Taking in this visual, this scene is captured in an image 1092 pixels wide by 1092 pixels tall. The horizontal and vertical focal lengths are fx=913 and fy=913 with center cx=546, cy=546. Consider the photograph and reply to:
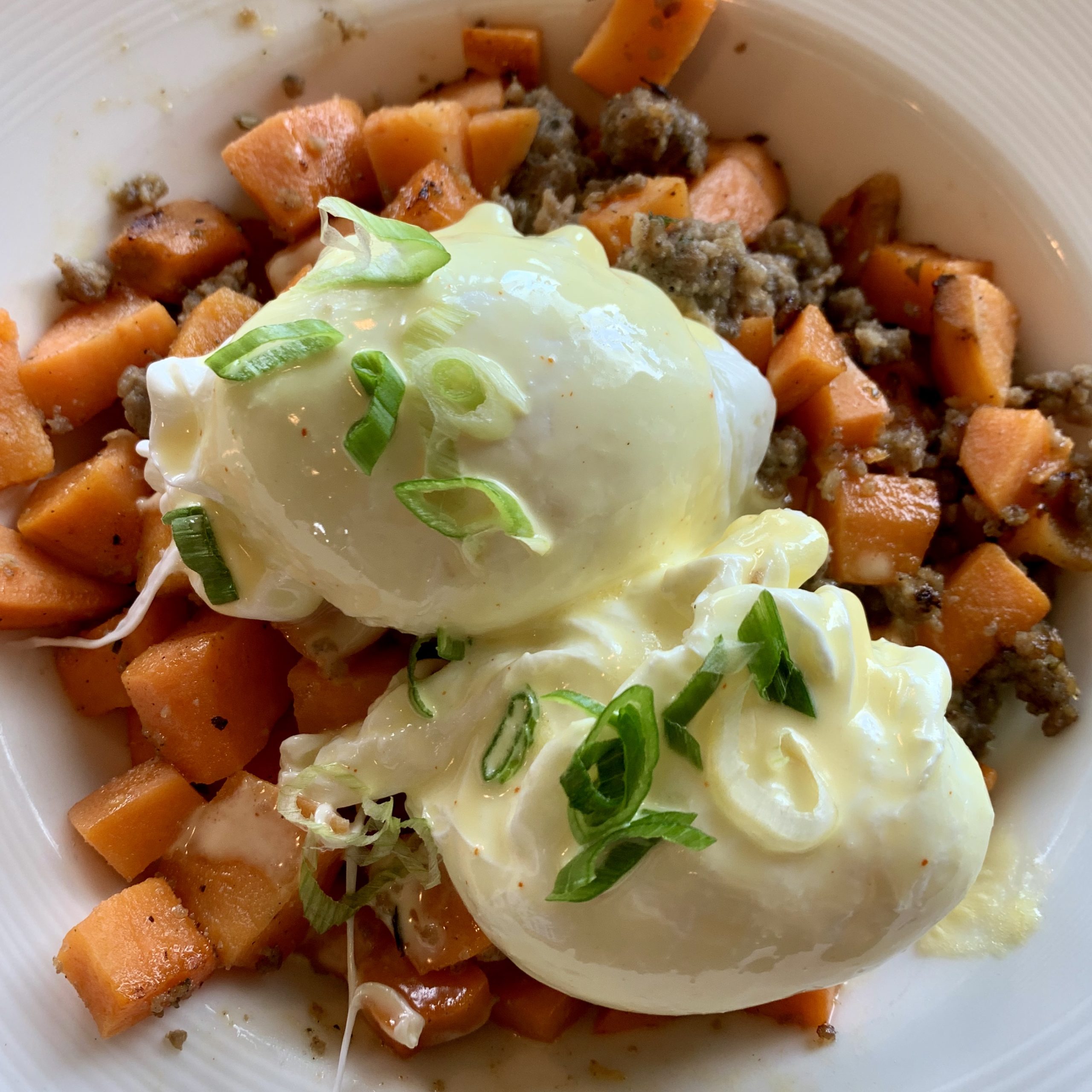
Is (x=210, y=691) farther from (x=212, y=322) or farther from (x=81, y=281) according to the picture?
(x=81, y=281)

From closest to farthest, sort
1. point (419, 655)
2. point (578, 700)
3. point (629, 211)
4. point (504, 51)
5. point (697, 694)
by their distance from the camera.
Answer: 1. point (697, 694)
2. point (578, 700)
3. point (419, 655)
4. point (629, 211)
5. point (504, 51)

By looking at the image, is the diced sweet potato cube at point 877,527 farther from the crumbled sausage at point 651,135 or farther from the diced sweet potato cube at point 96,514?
the diced sweet potato cube at point 96,514

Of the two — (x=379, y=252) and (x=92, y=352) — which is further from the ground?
(x=379, y=252)

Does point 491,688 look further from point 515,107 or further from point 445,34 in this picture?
point 445,34

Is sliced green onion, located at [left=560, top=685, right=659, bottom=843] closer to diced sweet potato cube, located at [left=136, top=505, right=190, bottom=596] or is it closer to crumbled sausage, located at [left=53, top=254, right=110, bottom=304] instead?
diced sweet potato cube, located at [left=136, top=505, right=190, bottom=596]

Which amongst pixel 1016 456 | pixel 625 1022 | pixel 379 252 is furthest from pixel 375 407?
pixel 1016 456

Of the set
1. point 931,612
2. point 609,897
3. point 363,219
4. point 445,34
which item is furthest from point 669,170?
point 609,897
